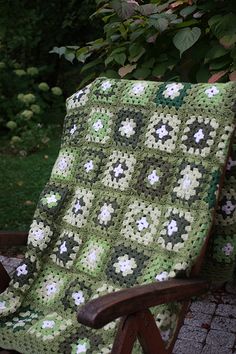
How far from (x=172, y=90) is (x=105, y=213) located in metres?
0.61

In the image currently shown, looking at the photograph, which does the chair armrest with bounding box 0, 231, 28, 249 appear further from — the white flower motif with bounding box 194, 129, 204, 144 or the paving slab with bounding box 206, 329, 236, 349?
the paving slab with bounding box 206, 329, 236, 349

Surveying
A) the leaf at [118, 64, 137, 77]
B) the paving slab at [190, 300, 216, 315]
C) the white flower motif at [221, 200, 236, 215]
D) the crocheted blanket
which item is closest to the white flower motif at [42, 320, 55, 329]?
the crocheted blanket

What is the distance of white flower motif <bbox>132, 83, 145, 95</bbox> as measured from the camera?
2.94 metres

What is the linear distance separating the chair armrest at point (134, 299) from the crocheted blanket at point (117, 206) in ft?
0.30

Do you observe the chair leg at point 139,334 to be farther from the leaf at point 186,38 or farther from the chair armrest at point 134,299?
the leaf at point 186,38

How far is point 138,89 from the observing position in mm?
2953

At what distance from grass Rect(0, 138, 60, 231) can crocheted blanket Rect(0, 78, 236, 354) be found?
227 centimetres

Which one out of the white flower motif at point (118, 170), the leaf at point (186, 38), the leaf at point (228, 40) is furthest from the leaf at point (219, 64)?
the white flower motif at point (118, 170)

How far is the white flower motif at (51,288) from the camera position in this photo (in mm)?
2977

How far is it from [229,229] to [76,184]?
78 cm

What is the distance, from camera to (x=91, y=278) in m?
2.88

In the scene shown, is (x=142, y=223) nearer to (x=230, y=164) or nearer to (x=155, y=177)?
(x=155, y=177)

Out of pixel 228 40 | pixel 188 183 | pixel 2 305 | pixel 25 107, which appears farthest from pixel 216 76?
pixel 25 107

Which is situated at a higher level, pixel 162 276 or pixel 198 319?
pixel 162 276
